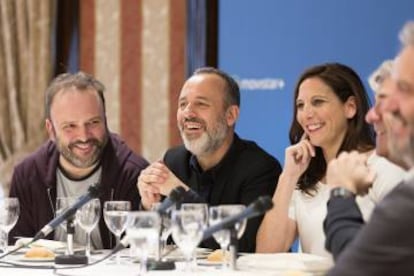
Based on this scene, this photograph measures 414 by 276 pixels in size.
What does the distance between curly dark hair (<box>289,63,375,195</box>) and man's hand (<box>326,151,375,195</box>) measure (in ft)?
2.86

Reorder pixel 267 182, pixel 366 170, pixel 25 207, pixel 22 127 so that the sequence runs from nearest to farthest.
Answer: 1. pixel 366 170
2. pixel 267 182
3. pixel 25 207
4. pixel 22 127

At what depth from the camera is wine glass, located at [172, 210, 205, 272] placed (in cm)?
258

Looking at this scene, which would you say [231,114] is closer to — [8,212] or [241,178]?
[241,178]

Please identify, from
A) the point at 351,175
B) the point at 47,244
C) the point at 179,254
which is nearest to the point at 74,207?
the point at 179,254

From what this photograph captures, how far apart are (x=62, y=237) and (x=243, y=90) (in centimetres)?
177

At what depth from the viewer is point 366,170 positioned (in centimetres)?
261

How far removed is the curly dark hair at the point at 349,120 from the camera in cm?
353

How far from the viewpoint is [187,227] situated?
→ 2578 millimetres

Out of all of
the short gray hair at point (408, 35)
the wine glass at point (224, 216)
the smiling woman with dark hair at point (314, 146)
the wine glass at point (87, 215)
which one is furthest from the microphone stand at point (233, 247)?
the short gray hair at point (408, 35)

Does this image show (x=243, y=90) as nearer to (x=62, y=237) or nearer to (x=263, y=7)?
(x=263, y=7)

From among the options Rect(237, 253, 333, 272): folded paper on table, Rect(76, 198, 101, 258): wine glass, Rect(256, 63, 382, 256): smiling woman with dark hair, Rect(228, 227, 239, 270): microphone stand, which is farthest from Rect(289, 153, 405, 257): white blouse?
Rect(76, 198, 101, 258): wine glass

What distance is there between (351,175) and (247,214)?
325 millimetres

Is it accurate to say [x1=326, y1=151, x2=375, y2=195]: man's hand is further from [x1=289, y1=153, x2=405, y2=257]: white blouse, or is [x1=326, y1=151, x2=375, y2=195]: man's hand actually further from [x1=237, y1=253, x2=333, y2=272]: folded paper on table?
[x1=289, y1=153, x2=405, y2=257]: white blouse

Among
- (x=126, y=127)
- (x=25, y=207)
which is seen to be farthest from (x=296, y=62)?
(x=25, y=207)
